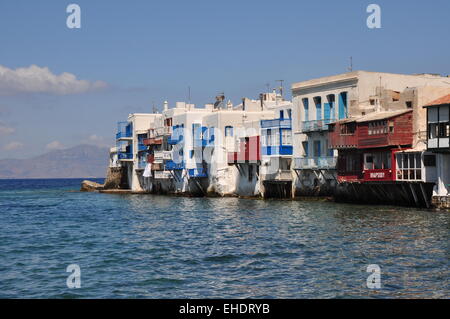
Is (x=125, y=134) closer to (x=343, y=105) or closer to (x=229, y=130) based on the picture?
(x=229, y=130)

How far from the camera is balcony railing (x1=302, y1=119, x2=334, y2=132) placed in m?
58.0

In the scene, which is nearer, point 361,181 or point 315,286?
point 315,286

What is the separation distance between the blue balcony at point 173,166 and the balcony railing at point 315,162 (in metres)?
21.8

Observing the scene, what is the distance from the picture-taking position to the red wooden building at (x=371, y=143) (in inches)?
1934

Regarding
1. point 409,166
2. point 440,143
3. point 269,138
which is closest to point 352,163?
point 409,166

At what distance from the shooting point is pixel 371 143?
5094 cm

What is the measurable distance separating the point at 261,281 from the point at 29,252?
44.7ft

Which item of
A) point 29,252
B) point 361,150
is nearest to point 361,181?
point 361,150

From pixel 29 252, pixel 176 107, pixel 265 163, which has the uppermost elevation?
pixel 176 107

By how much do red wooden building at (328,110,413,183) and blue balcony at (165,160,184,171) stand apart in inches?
1098

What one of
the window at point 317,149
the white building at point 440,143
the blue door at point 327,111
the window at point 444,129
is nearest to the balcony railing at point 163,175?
the window at point 317,149

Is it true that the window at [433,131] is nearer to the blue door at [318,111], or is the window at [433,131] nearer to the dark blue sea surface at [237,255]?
the dark blue sea surface at [237,255]

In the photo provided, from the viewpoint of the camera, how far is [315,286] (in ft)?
70.0
